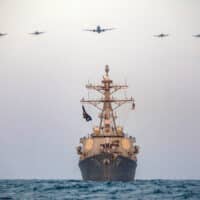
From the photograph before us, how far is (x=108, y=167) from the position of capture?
3631 centimetres

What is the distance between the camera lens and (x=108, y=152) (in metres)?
36.4

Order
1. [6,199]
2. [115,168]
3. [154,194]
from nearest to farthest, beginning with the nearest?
[6,199] < [154,194] < [115,168]

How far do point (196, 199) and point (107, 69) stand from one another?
27.6ft

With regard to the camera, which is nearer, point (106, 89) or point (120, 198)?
point (120, 198)

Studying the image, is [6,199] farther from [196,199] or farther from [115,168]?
[115,168]

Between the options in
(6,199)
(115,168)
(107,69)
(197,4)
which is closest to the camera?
(6,199)

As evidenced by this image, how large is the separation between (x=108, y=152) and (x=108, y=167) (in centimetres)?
57

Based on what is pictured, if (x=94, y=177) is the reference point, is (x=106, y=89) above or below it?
above

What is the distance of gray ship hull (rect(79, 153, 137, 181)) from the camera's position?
119ft

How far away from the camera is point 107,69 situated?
95.9 ft

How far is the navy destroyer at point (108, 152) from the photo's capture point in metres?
36.3

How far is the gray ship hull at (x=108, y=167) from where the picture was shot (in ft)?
119

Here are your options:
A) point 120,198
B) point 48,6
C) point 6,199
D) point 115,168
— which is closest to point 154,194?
point 120,198

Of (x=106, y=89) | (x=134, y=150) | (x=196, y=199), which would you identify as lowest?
(x=196, y=199)
